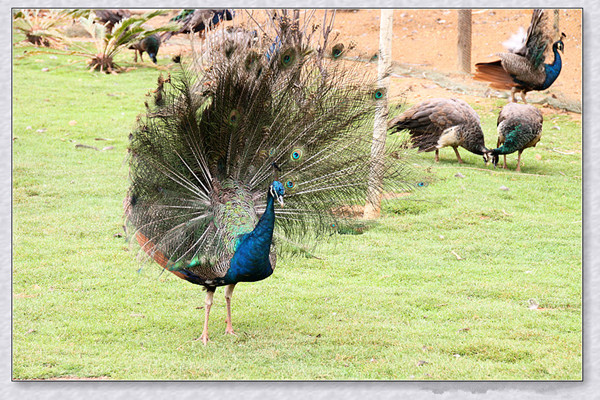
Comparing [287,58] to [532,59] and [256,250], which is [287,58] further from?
[532,59]

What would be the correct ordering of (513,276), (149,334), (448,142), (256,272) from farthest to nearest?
(448,142) → (513,276) → (149,334) → (256,272)

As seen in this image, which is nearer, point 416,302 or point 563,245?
point 416,302

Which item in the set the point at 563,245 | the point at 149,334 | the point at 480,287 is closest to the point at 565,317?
the point at 480,287

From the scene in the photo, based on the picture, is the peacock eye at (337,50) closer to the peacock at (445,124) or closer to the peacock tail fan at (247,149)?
the peacock tail fan at (247,149)

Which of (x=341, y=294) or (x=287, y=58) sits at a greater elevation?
(x=287, y=58)

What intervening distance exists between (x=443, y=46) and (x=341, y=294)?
34.4 feet

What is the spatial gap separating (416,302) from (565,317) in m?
1.12

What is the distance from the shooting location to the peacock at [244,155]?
432cm

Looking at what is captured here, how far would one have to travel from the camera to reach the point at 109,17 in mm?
13828

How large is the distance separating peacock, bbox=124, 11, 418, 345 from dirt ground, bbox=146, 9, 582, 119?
4.66 m

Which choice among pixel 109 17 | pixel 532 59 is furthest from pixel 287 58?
pixel 109 17

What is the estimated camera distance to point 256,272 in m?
4.11

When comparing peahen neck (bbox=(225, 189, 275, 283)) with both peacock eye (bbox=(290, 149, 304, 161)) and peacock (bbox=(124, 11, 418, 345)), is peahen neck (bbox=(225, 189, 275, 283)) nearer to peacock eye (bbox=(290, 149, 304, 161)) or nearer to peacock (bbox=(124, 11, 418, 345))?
peacock (bbox=(124, 11, 418, 345))
